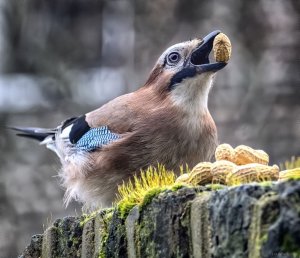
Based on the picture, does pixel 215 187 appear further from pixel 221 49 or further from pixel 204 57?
pixel 204 57

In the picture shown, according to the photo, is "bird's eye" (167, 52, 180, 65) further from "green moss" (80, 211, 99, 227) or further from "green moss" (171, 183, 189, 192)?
"green moss" (171, 183, 189, 192)

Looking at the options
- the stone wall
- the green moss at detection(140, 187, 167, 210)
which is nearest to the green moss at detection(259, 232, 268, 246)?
the stone wall

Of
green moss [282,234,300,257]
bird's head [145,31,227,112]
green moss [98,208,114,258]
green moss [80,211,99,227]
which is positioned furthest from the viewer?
bird's head [145,31,227,112]

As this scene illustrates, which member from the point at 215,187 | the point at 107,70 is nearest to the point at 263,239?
the point at 215,187

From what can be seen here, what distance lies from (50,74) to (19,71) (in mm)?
357

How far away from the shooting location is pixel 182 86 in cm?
409

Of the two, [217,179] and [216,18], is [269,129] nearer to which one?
[216,18]

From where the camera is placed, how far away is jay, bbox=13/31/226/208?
3.89 meters

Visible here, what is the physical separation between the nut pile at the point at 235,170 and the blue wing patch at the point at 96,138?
1.13 m

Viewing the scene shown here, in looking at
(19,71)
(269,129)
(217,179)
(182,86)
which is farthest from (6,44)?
(217,179)

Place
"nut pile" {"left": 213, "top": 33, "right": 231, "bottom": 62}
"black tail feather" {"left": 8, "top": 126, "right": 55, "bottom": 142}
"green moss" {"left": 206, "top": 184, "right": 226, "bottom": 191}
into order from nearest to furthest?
"green moss" {"left": 206, "top": 184, "right": 226, "bottom": 191} → "nut pile" {"left": 213, "top": 33, "right": 231, "bottom": 62} → "black tail feather" {"left": 8, "top": 126, "right": 55, "bottom": 142}

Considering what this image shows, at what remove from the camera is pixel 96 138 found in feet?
13.9

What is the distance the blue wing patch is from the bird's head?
0.29 m

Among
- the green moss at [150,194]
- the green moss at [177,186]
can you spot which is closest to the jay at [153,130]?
the green moss at [150,194]
